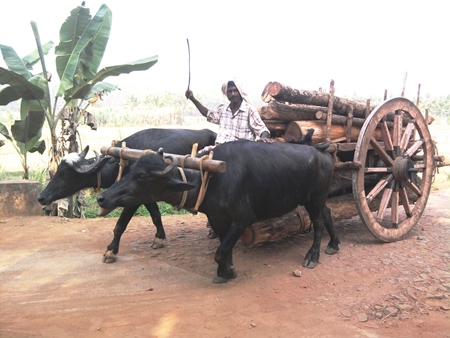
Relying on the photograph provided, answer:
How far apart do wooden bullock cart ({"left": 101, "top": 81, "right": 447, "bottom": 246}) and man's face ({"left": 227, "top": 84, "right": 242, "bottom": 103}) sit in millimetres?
322

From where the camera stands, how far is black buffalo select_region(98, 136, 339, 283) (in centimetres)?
393

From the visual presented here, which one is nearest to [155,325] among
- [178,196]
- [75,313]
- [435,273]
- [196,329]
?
Result: [196,329]

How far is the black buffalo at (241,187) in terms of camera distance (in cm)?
393

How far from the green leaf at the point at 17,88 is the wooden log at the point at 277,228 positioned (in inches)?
169

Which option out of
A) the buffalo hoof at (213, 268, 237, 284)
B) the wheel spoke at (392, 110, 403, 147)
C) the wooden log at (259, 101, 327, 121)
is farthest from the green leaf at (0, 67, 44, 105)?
the wheel spoke at (392, 110, 403, 147)

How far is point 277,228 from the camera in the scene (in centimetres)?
506

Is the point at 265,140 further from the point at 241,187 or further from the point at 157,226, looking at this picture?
the point at 157,226

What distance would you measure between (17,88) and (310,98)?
471 cm

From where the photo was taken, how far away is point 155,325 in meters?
3.50

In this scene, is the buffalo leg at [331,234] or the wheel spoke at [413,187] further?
the wheel spoke at [413,187]

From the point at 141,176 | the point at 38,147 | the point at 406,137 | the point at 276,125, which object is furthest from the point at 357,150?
the point at 38,147

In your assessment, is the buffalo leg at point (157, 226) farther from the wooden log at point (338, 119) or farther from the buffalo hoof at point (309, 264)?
the wooden log at point (338, 119)

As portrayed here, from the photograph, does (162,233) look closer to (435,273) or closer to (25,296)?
(25,296)

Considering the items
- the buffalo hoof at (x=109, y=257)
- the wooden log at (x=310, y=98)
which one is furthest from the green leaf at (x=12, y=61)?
the wooden log at (x=310, y=98)
